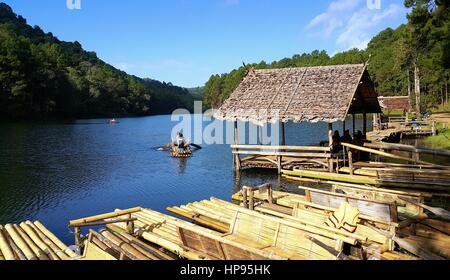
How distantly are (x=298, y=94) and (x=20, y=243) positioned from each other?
55.3 feet

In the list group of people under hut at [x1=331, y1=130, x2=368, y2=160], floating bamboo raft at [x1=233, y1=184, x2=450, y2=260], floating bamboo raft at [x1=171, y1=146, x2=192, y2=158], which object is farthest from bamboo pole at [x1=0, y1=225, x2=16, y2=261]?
floating bamboo raft at [x1=171, y1=146, x2=192, y2=158]

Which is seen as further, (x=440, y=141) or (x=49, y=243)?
(x=440, y=141)

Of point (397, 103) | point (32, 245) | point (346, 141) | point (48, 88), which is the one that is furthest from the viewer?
point (48, 88)

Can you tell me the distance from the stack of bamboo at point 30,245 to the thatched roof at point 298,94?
13885 mm

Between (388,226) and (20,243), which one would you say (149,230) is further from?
(388,226)

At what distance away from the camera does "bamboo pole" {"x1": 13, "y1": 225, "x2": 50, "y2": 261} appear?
10.5 metres

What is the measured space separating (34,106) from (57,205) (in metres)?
73.5

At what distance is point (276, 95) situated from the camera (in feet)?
81.1

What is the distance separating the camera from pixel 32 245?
1163cm

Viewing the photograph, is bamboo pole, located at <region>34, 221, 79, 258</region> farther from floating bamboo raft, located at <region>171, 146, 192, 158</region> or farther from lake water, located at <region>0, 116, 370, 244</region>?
floating bamboo raft, located at <region>171, 146, 192, 158</region>

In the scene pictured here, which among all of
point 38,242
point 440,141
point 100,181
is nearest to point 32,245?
point 38,242

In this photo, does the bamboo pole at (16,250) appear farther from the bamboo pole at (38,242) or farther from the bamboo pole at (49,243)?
the bamboo pole at (49,243)
